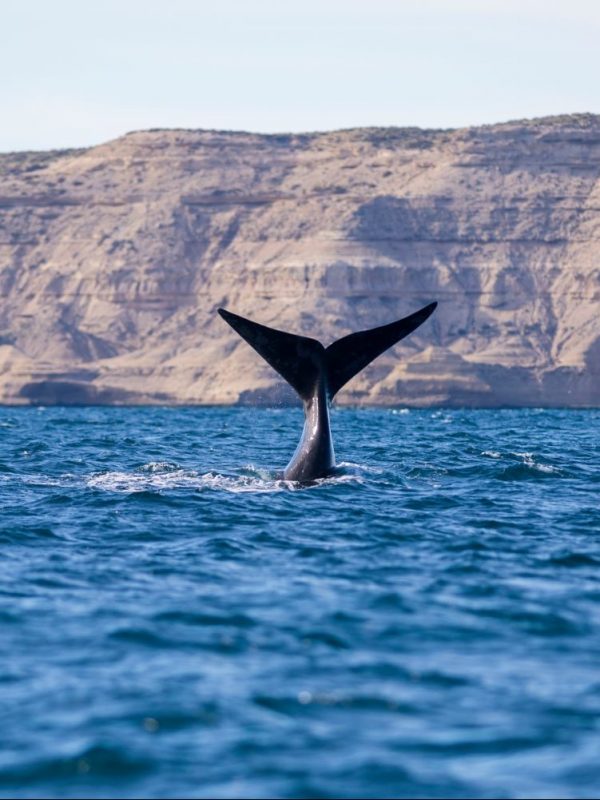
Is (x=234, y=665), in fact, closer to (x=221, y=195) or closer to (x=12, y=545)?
(x=12, y=545)

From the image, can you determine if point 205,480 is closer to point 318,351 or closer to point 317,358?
point 317,358

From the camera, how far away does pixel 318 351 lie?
22828mm

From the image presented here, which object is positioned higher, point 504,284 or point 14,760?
point 504,284

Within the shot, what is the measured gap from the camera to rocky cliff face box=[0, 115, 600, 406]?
110 meters

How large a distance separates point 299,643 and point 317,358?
10.9 m

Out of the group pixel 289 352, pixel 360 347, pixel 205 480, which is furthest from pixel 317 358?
pixel 205 480

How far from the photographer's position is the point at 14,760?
31.7ft

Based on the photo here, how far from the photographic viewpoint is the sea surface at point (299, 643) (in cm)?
955

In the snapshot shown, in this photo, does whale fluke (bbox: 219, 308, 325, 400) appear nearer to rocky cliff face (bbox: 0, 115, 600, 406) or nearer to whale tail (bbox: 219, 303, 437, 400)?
whale tail (bbox: 219, 303, 437, 400)

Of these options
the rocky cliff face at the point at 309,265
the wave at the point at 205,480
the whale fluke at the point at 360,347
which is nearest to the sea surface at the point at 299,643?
the wave at the point at 205,480

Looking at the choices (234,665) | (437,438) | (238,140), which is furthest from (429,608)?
(238,140)

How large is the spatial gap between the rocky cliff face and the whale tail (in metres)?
81.6

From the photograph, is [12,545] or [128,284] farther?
[128,284]

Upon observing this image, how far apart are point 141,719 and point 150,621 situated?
9.16ft
